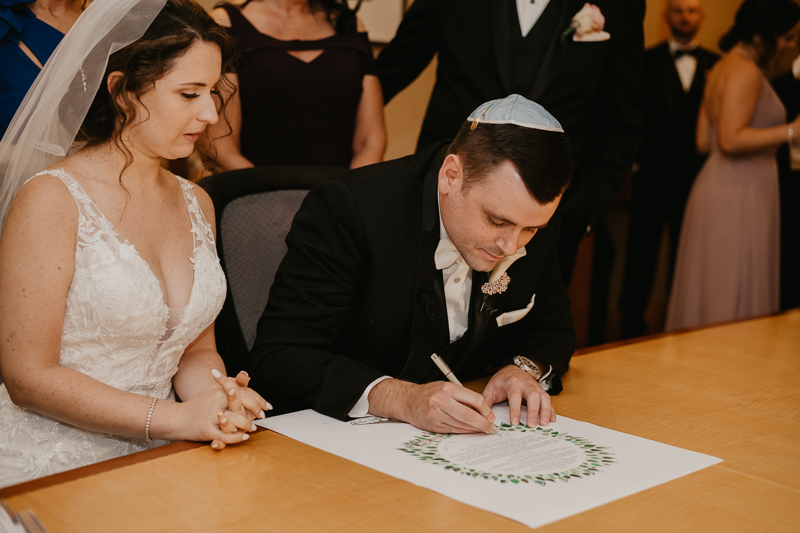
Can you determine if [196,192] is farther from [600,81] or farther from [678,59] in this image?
[678,59]

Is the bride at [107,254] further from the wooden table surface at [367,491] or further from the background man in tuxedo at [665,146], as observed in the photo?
the background man in tuxedo at [665,146]

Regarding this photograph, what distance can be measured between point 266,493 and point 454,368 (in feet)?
2.58

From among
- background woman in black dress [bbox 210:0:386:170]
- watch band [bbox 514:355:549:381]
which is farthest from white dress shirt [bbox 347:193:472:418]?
background woman in black dress [bbox 210:0:386:170]

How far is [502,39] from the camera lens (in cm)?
253

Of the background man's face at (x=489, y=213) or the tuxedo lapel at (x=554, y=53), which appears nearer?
the background man's face at (x=489, y=213)

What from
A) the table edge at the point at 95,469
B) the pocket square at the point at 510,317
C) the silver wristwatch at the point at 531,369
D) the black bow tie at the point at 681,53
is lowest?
the silver wristwatch at the point at 531,369

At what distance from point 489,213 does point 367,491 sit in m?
0.71

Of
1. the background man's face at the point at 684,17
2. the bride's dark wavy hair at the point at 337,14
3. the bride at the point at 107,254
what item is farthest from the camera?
the background man's face at the point at 684,17

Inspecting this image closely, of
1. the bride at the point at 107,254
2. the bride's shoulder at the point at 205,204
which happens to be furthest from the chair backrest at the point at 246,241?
the bride at the point at 107,254

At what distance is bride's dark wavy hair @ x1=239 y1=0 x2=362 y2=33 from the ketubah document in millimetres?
1604

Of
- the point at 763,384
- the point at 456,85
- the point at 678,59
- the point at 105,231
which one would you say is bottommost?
the point at 763,384

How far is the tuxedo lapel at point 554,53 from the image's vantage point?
250cm

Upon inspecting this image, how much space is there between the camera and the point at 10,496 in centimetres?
108

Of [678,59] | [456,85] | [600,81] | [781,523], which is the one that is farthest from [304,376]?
[678,59]
